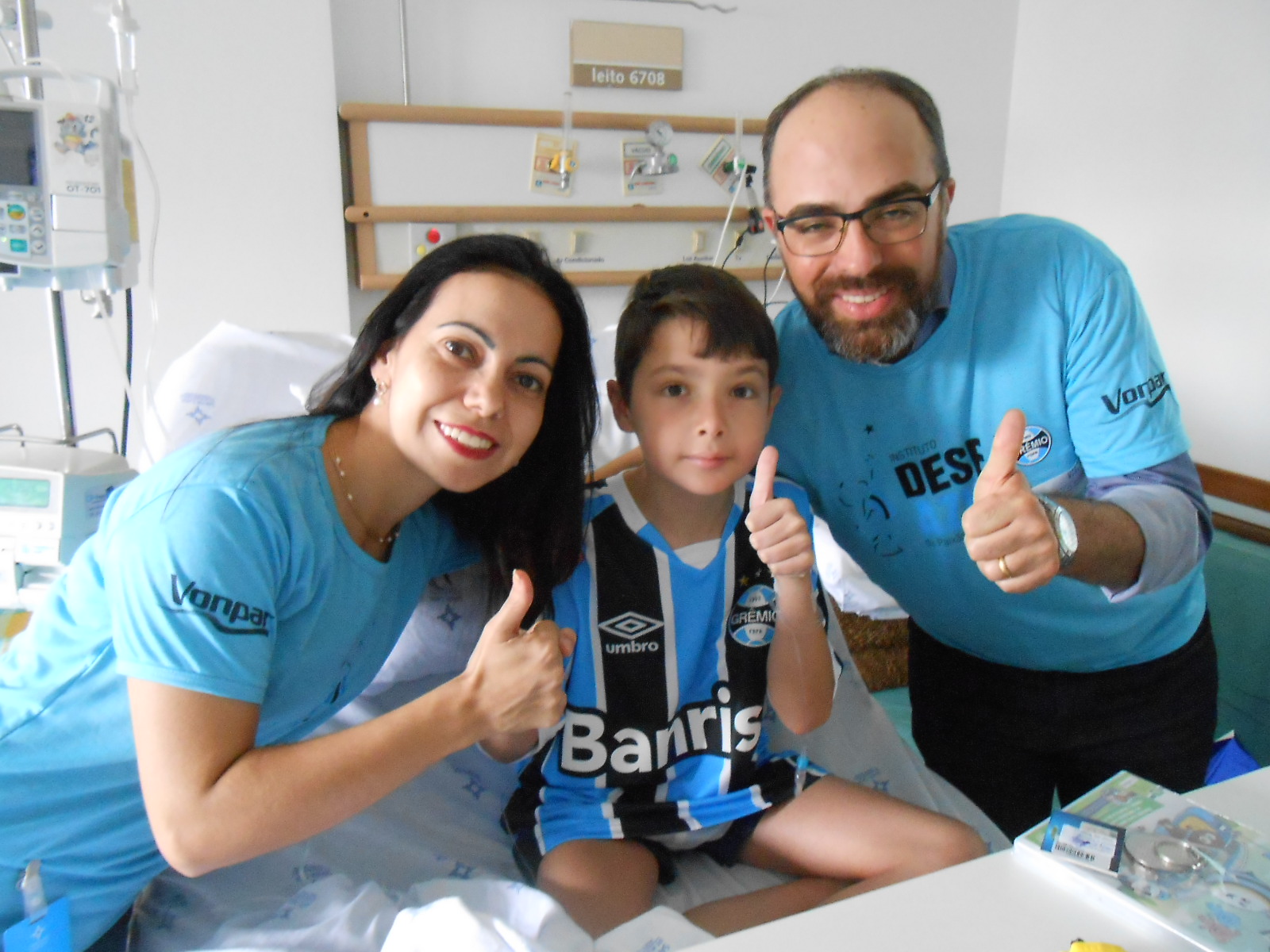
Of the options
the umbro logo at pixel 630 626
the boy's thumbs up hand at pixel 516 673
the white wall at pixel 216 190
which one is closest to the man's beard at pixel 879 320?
the umbro logo at pixel 630 626

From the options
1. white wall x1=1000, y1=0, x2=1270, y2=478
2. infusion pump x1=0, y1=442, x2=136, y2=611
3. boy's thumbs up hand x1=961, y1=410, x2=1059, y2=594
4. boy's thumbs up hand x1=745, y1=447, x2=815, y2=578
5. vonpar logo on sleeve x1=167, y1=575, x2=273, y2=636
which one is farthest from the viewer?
white wall x1=1000, y1=0, x2=1270, y2=478

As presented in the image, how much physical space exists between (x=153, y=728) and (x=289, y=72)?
2.01 metres

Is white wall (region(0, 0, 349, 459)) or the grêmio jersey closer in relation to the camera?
the grêmio jersey

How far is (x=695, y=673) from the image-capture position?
1.23 metres

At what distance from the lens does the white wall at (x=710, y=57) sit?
2455 mm

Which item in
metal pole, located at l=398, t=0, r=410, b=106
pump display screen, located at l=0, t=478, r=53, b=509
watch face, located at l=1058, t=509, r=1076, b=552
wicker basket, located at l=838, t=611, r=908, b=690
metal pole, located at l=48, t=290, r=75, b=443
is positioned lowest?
wicker basket, located at l=838, t=611, r=908, b=690

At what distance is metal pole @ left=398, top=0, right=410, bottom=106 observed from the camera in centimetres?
241

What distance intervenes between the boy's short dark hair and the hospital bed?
41cm

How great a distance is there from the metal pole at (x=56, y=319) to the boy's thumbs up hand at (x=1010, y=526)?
135 cm

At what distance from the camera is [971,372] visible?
4.22 feet

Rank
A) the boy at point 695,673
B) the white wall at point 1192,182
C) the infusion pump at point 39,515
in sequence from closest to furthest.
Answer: the boy at point 695,673
the infusion pump at point 39,515
the white wall at point 1192,182

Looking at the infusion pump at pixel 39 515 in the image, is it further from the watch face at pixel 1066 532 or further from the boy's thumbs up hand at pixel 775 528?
the watch face at pixel 1066 532

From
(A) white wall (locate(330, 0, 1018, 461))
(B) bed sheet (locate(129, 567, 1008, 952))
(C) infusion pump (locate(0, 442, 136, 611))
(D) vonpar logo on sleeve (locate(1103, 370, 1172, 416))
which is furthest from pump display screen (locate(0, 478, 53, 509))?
(D) vonpar logo on sleeve (locate(1103, 370, 1172, 416))

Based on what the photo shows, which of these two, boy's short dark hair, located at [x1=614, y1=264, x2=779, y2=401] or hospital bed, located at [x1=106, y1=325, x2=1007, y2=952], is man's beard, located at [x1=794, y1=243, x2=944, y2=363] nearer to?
boy's short dark hair, located at [x1=614, y1=264, x2=779, y2=401]
